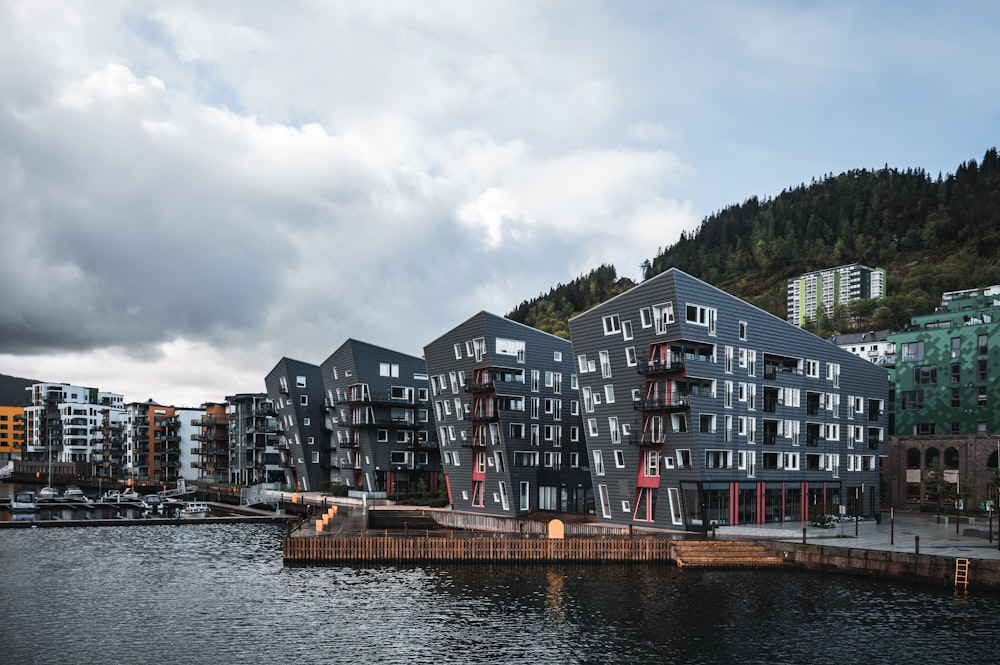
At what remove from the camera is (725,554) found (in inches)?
2714

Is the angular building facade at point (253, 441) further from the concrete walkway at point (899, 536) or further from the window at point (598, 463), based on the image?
the concrete walkway at point (899, 536)

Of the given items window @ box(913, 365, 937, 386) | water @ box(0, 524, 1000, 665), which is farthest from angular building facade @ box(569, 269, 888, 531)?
window @ box(913, 365, 937, 386)

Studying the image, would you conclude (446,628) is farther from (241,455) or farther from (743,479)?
(241,455)

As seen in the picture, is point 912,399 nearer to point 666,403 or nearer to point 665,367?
point 666,403

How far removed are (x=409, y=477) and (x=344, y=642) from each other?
285 feet

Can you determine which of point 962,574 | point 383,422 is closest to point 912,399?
point 962,574

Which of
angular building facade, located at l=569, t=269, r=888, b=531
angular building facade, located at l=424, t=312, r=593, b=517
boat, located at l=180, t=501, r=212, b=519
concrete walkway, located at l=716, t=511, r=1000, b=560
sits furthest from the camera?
boat, located at l=180, t=501, r=212, b=519

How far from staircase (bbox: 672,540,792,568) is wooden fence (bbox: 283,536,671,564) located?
6.91 ft

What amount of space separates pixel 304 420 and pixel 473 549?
80.4 meters

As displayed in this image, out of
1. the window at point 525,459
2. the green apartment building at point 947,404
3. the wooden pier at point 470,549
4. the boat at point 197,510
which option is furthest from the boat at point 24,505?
the green apartment building at point 947,404

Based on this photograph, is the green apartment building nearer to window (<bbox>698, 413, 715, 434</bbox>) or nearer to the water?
window (<bbox>698, 413, 715, 434</bbox>)

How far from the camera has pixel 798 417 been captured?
89.1 meters

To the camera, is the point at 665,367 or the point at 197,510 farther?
the point at 197,510

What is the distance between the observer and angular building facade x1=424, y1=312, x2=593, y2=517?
103m
